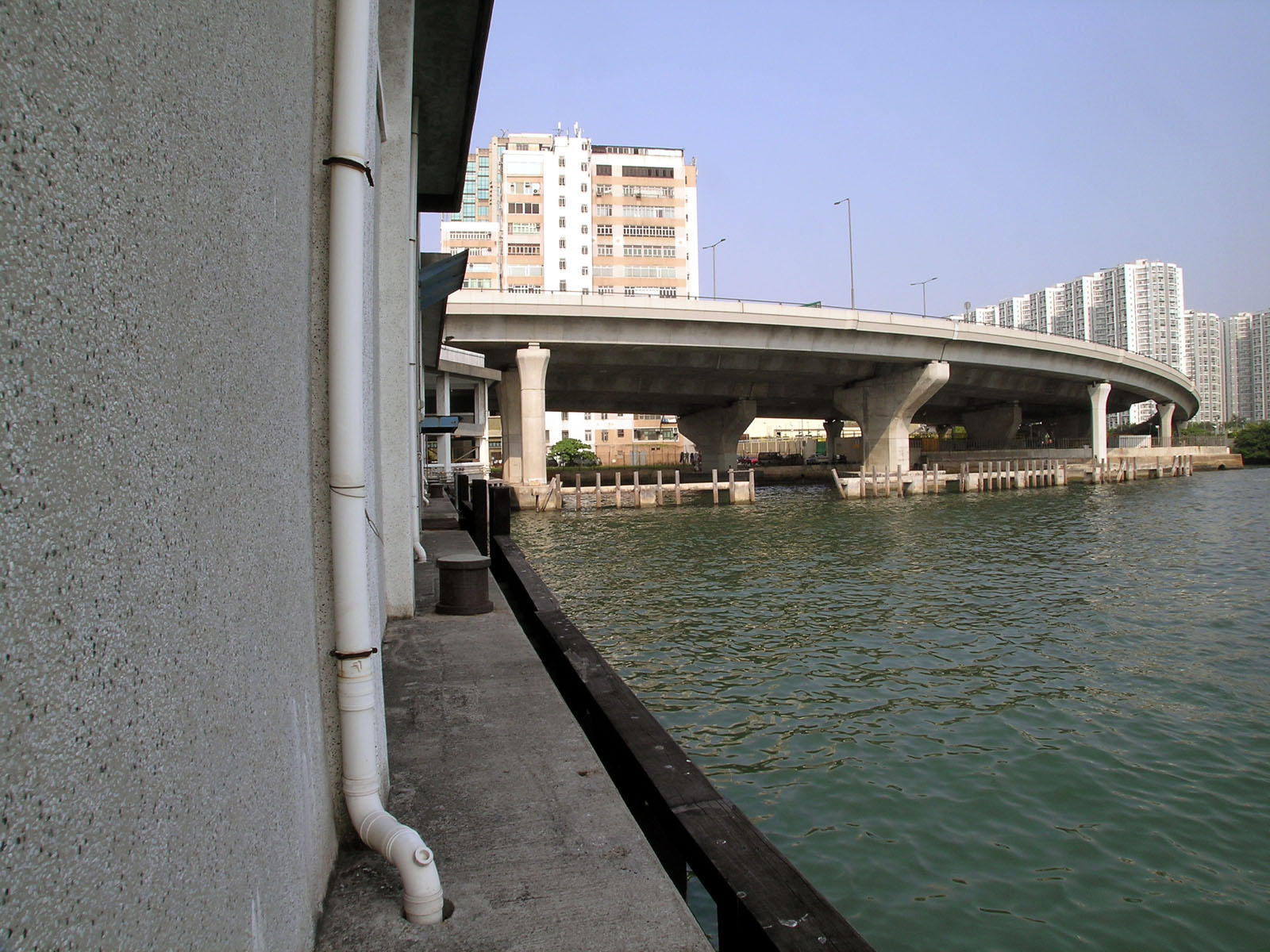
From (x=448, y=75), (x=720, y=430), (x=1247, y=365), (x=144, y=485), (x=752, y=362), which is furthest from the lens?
(x=1247, y=365)

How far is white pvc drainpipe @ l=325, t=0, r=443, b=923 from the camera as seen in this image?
2934 millimetres

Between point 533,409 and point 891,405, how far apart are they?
19.4 metres

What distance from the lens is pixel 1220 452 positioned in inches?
2628

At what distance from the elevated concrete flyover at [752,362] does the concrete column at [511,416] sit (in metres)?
0.10

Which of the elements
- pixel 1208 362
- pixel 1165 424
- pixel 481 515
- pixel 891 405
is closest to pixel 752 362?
pixel 891 405

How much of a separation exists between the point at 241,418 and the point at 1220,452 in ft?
263

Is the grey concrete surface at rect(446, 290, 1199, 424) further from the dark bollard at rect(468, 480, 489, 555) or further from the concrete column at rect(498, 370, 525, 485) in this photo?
the dark bollard at rect(468, 480, 489, 555)

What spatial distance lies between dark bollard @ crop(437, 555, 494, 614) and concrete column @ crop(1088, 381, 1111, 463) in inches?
2084

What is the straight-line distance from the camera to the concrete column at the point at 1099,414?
171 feet

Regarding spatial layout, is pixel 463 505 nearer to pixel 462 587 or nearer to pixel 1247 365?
pixel 462 587

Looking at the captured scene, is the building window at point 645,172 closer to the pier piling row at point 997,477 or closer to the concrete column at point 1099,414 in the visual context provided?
the pier piling row at point 997,477

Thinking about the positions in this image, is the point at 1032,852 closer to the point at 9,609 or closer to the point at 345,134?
the point at 345,134

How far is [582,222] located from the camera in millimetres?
93125

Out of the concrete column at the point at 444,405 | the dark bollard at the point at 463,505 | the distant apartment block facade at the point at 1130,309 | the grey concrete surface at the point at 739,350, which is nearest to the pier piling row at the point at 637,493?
the concrete column at the point at 444,405
